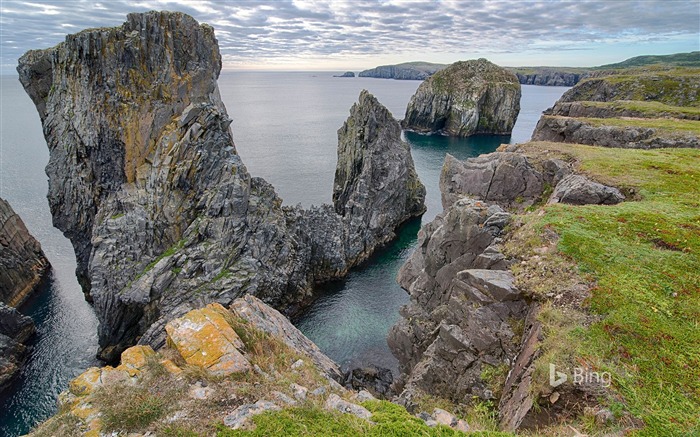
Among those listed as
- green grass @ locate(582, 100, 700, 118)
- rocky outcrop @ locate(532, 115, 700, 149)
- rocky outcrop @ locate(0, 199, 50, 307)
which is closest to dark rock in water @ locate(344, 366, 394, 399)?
rocky outcrop @ locate(532, 115, 700, 149)

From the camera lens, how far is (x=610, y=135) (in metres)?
35.2

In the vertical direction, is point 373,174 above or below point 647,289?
below

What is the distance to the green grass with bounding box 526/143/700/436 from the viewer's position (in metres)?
10.1

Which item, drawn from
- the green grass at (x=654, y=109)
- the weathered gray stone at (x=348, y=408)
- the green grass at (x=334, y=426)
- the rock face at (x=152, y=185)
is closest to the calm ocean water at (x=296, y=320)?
the rock face at (x=152, y=185)

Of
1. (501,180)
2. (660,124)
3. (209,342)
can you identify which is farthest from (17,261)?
(660,124)

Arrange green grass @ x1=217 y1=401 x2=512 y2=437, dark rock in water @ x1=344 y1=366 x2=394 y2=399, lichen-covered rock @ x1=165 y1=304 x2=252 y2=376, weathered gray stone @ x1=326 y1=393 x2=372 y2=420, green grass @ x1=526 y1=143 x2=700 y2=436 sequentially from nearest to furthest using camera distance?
green grass @ x1=217 y1=401 x2=512 y2=437 → green grass @ x1=526 y1=143 x2=700 y2=436 → weathered gray stone @ x1=326 y1=393 x2=372 y2=420 → lichen-covered rock @ x1=165 y1=304 x2=252 y2=376 → dark rock in water @ x1=344 y1=366 x2=394 y2=399

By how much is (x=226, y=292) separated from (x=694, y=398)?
38.5m

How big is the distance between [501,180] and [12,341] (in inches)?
1857

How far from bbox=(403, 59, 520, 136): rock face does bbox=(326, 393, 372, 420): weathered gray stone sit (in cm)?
14994

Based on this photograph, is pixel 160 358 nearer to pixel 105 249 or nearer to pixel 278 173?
pixel 105 249

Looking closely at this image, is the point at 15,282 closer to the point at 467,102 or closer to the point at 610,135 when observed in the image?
the point at 610,135

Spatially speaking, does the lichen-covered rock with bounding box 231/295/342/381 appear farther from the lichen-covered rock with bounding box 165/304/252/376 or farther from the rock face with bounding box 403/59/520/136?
the rock face with bounding box 403/59/520/136

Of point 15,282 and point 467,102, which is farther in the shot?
point 467,102

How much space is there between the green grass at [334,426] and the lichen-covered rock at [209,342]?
117 inches
